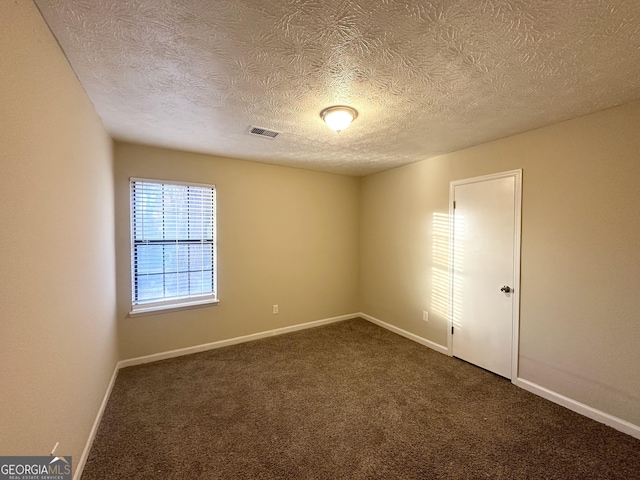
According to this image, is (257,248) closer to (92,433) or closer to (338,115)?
(338,115)

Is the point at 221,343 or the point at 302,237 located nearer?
the point at 221,343

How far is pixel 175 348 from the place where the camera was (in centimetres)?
327

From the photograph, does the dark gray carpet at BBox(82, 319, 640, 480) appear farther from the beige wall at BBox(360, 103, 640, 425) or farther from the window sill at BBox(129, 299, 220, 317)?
the window sill at BBox(129, 299, 220, 317)

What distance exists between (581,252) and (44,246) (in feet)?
11.7

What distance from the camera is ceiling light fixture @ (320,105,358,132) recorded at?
2094mm

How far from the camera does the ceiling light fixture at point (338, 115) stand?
6.87ft

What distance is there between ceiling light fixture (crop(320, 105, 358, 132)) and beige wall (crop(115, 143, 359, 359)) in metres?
1.82

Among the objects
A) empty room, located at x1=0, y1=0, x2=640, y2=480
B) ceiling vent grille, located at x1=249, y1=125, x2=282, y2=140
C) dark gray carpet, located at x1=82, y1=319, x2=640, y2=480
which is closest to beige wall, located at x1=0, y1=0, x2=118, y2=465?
empty room, located at x1=0, y1=0, x2=640, y2=480

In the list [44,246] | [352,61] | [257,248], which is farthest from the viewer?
[257,248]

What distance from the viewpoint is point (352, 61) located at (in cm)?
154

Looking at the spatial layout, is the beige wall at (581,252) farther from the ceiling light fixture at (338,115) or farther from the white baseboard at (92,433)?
the white baseboard at (92,433)

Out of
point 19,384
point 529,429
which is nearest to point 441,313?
point 529,429

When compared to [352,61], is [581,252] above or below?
below

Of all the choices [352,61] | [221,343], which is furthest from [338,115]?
[221,343]
